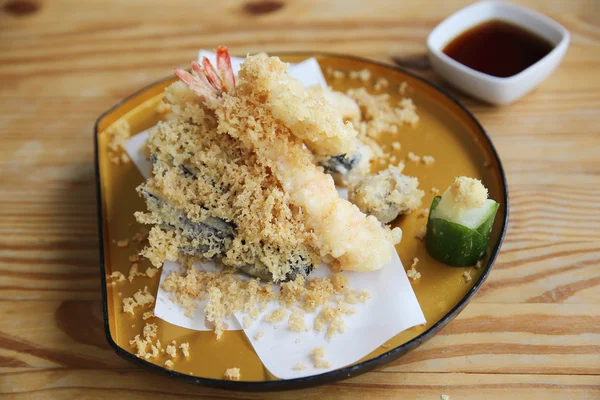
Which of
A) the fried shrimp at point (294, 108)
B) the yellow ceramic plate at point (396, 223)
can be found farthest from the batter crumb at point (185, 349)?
the fried shrimp at point (294, 108)

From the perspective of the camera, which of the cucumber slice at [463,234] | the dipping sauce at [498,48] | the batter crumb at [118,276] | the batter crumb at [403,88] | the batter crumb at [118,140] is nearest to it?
the cucumber slice at [463,234]

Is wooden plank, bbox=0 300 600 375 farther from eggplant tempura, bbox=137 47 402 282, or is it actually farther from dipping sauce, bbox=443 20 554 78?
dipping sauce, bbox=443 20 554 78

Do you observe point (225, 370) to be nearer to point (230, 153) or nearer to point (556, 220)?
point (230, 153)

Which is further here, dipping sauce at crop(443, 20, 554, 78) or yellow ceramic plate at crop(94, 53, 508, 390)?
dipping sauce at crop(443, 20, 554, 78)

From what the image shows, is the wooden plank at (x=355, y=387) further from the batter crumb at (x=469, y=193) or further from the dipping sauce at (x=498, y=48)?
the dipping sauce at (x=498, y=48)

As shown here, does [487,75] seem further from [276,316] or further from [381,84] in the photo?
[276,316]

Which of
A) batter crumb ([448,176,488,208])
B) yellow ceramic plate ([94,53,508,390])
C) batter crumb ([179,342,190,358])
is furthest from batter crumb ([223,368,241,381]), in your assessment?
batter crumb ([448,176,488,208])
